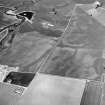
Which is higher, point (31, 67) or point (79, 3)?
point (79, 3)

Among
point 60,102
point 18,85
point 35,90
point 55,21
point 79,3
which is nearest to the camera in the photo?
point 60,102

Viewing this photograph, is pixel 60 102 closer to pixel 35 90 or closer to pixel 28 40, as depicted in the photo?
pixel 35 90

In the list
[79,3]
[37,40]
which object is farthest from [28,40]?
[79,3]

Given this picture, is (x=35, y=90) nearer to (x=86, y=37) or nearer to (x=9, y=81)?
(x=9, y=81)

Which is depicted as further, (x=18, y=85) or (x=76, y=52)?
(x=76, y=52)

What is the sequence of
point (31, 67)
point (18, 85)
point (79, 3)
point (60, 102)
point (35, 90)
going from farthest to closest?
point (79, 3), point (31, 67), point (18, 85), point (35, 90), point (60, 102)

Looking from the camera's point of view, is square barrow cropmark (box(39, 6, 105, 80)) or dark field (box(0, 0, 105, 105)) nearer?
dark field (box(0, 0, 105, 105))

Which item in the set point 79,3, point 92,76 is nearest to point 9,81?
point 92,76

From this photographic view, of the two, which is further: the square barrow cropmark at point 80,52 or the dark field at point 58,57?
the square barrow cropmark at point 80,52

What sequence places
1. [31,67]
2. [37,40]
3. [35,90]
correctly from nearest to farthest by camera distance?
[35,90] < [31,67] < [37,40]
